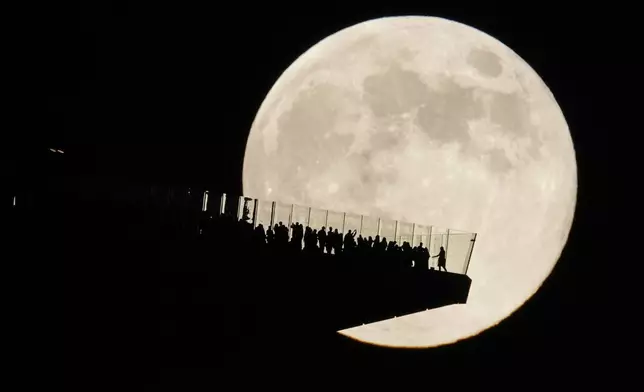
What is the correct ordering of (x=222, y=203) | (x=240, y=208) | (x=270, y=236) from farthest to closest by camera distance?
(x=240, y=208), (x=222, y=203), (x=270, y=236)

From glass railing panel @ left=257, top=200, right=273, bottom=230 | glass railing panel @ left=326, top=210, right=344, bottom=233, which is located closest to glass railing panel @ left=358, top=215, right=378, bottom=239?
glass railing panel @ left=326, top=210, right=344, bottom=233

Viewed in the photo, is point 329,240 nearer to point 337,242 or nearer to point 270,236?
point 337,242

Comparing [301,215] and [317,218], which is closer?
[301,215]

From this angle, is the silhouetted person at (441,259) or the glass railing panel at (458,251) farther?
the glass railing panel at (458,251)

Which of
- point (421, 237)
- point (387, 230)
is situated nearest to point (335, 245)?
point (387, 230)

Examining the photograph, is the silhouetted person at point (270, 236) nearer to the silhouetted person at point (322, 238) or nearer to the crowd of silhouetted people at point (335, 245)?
the crowd of silhouetted people at point (335, 245)

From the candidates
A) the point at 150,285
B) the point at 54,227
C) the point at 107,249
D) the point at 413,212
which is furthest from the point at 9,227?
the point at 413,212


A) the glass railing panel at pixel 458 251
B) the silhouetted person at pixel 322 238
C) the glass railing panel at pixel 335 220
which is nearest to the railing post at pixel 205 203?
the silhouetted person at pixel 322 238

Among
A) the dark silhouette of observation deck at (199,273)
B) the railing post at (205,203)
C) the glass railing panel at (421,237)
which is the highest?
the railing post at (205,203)

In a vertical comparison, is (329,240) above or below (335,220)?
below

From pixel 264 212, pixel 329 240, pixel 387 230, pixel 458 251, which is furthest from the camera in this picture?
pixel 458 251

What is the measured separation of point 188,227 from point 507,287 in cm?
1389

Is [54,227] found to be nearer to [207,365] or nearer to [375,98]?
[207,365]

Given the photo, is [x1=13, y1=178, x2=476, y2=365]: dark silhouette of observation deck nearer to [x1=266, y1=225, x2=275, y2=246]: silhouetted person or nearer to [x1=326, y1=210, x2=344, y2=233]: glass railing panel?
[x1=266, y1=225, x2=275, y2=246]: silhouetted person
